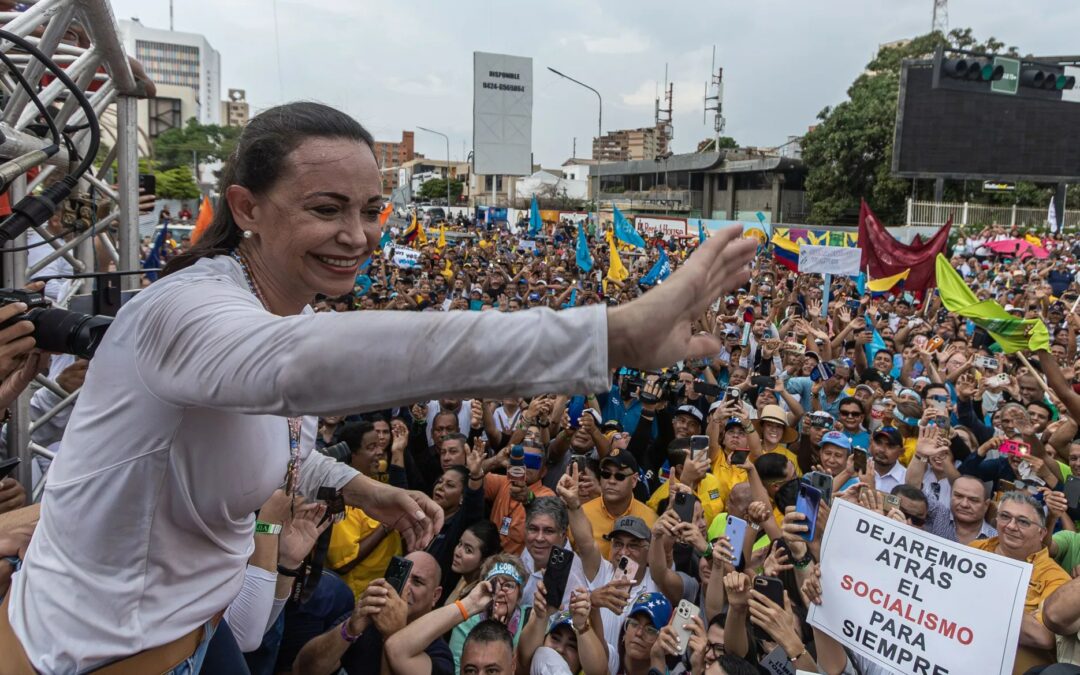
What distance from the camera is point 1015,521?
154 inches

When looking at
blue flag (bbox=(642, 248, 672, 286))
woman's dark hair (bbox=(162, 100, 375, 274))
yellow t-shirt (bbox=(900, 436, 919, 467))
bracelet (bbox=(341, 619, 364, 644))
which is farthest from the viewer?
blue flag (bbox=(642, 248, 672, 286))

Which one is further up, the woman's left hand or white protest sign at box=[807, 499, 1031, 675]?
the woman's left hand

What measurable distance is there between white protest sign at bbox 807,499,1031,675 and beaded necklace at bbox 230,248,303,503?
2.49m

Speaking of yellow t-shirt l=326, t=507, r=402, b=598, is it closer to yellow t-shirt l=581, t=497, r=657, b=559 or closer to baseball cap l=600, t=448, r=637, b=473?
yellow t-shirt l=581, t=497, r=657, b=559

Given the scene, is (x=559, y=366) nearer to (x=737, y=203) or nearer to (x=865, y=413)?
(x=865, y=413)

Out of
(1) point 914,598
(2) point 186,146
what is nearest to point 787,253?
(1) point 914,598

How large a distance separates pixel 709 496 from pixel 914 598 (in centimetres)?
204

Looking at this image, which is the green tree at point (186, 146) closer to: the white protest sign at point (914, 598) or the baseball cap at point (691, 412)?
the baseball cap at point (691, 412)

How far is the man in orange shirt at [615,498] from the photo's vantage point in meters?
4.87

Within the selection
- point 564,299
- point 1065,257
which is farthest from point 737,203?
point 564,299

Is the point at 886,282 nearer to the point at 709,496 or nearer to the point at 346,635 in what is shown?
the point at 709,496

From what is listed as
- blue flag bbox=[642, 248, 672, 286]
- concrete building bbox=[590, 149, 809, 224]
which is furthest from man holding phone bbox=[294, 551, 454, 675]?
concrete building bbox=[590, 149, 809, 224]

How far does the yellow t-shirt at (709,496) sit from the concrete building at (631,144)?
91.0 meters

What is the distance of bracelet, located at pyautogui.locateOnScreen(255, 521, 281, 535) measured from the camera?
2.25 m
